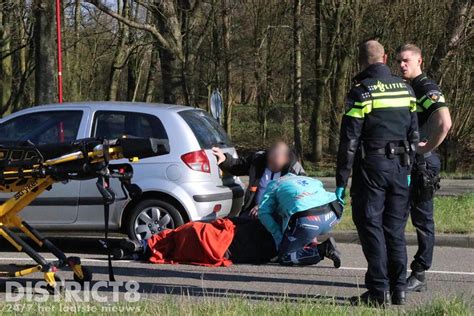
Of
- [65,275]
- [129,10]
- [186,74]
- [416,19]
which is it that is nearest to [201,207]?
[65,275]

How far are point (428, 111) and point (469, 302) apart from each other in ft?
6.07

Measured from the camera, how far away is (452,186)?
1650 cm

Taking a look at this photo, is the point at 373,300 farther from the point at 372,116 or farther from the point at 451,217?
the point at 451,217

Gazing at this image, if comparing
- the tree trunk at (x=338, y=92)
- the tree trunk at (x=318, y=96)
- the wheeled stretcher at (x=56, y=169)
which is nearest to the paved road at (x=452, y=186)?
the tree trunk at (x=338, y=92)

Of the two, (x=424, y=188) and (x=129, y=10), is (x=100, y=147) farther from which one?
(x=129, y=10)

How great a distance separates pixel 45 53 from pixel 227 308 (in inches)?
490

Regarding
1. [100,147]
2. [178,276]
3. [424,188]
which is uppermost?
[100,147]

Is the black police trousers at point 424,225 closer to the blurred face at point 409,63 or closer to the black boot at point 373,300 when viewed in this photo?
the blurred face at point 409,63

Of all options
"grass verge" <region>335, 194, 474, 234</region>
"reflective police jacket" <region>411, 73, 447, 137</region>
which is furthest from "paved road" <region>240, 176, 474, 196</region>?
"reflective police jacket" <region>411, 73, 447, 137</region>

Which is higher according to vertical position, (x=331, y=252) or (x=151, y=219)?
(x=151, y=219)

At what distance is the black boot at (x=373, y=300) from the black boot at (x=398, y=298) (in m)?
0.19

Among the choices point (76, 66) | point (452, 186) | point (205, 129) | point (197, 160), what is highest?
point (76, 66)

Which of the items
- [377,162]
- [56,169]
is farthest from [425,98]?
[56,169]

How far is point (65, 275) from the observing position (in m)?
7.18
